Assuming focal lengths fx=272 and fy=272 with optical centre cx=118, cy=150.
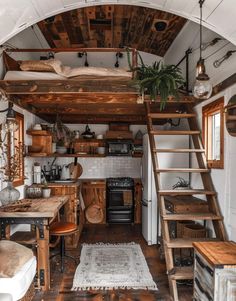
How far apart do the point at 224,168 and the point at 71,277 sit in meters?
2.28

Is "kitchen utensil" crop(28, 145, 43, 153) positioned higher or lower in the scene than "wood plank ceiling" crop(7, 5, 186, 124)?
lower

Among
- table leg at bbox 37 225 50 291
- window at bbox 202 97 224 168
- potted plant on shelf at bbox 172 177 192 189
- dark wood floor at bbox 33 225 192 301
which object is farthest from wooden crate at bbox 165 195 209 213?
table leg at bbox 37 225 50 291

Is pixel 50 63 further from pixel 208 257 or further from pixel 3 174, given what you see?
pixel 208 257

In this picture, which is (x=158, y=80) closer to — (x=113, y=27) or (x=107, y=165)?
(x=113, y=27)

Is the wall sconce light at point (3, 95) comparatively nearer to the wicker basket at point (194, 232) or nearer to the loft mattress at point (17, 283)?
the loft mattress at point (17, 283)

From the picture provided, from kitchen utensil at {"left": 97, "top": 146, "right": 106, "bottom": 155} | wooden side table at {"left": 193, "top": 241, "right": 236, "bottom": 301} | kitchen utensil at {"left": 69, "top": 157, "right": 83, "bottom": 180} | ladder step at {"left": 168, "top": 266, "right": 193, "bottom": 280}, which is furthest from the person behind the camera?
kitchen utensil at {"left": 97, "top": 146, "right": 106, "bottom": 155}

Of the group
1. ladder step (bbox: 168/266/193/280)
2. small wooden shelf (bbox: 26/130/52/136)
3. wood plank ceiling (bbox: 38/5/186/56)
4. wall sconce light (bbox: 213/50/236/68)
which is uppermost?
wood plank ceiling (bbox: 38/5/186/56)

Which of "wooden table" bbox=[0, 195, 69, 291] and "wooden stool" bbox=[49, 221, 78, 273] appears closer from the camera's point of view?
"wooden table" bbox=[0, 195, 69, 291]

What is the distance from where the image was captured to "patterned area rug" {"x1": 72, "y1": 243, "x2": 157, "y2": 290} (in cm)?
316

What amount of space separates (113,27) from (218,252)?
12.4 feet

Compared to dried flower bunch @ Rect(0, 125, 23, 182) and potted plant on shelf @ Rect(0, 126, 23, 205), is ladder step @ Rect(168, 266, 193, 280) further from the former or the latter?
dried flower bunch @ Rect(0, 125, 23, 182)

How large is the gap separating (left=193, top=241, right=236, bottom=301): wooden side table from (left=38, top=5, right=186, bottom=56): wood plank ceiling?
10.5ft

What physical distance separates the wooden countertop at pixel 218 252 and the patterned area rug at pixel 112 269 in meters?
1.03

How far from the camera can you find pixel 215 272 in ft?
6.44
